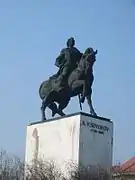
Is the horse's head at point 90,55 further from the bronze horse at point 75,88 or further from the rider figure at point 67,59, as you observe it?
the rider figure at point 67,59

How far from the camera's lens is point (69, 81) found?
2109 cm

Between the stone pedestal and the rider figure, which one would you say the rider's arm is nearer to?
the rider figure

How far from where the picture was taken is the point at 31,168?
68.1 feet

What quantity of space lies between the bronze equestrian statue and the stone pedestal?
620 mm

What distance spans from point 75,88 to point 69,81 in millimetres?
468

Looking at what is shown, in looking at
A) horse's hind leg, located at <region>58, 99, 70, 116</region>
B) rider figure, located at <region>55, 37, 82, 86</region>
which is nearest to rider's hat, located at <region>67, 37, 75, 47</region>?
rider figure, located at <region>55, 37, 82, 86</region>

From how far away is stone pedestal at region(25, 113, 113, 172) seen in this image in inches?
768

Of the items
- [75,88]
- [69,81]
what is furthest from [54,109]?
[75,88]

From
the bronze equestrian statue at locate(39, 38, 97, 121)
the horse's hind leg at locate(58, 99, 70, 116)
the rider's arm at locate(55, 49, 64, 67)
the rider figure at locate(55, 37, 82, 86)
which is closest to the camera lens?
the bronze equestrian statue at locate(39, 38, 97, 121)

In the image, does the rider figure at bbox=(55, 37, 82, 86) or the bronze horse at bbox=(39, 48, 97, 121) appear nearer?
the bronze horse at bbox=(39, 48, 97, 121)

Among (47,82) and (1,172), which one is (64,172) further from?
(1,172)

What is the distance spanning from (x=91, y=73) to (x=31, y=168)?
4.02 metres

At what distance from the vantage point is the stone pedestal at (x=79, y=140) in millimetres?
19500

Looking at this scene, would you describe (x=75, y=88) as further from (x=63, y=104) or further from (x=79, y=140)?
(x=79, y=140)
